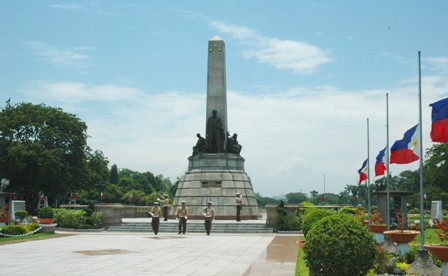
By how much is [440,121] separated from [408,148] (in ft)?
11.4

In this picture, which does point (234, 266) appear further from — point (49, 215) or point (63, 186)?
point (63, 186)

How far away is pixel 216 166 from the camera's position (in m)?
35.9

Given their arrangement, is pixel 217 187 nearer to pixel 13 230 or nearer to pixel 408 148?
pixel 13 230

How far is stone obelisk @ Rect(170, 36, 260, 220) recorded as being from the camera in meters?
34.4

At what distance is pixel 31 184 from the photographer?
46281 mm

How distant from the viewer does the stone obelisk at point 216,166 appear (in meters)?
34.4

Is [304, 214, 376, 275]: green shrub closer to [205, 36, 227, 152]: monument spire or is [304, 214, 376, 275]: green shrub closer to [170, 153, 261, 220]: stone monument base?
[170, 153, 261, 220]: stone monument base

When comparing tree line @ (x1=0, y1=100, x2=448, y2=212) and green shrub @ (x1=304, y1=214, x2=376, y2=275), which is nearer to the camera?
green shrub @ (x1=304, y1=214, x2=376, y2=275)

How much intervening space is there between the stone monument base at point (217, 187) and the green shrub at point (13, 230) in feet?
37.7

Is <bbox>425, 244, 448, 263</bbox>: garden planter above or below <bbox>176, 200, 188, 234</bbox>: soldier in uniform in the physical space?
above

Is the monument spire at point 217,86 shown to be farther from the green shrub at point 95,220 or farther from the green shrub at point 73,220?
the green shrub at point 73,220

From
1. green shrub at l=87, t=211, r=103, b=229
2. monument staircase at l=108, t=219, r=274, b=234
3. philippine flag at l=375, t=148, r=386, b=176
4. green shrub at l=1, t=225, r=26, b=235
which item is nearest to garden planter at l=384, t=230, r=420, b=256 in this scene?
philippine flag at l=375, t=148, r=386, b=176

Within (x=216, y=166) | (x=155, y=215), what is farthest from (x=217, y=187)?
(x=155, y=215)

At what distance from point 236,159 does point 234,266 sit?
22162 millimetres
